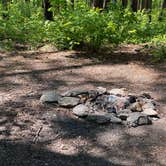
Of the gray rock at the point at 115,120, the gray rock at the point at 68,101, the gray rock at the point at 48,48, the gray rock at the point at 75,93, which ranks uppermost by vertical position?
the gray rock at the point at 75,93

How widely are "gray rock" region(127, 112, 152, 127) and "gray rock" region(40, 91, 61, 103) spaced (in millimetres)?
A: 1297

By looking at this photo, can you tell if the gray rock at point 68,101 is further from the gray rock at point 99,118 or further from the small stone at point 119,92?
the small stone at point 119,92

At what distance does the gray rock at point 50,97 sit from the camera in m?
6.20

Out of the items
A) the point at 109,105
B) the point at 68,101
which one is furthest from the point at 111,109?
the point at 68,101

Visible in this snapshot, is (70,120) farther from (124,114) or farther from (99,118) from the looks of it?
(124,114)

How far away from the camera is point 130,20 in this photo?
31.0 feet

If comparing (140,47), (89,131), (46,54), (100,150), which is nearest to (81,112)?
(89,131)

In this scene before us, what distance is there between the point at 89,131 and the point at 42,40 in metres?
5.59

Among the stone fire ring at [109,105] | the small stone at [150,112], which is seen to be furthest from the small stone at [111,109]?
the small stone at [150,112]

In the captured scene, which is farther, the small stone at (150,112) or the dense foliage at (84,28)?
the dense foliage at (84,28)

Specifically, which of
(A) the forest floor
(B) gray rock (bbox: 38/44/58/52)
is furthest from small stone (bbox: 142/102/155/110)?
(B) gray rock (bbox: 38/44/58/52)

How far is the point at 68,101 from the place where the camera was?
238 inches

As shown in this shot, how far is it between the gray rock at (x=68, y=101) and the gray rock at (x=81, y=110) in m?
0.11

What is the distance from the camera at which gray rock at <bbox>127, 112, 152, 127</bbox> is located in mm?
5449
